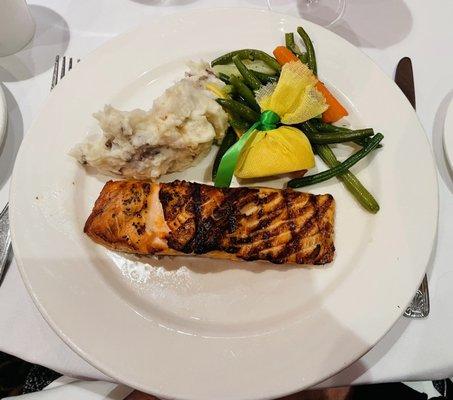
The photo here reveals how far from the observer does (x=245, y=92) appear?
8.20ft

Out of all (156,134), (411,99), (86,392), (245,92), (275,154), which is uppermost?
(411,99)

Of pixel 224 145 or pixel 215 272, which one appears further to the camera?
pixel 224 145

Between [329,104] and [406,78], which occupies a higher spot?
[406,78]

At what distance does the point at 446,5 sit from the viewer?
9.89ft

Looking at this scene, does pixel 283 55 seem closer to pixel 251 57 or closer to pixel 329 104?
pixel 251 57

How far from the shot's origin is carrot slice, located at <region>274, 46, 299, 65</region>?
257 cm

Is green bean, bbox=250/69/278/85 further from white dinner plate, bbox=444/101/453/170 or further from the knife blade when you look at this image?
white dinner plate, bbox=444/101/453/170

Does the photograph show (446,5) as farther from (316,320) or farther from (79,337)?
(79,337)

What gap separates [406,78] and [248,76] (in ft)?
3.23

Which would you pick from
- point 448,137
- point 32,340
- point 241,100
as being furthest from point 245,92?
point 32,340

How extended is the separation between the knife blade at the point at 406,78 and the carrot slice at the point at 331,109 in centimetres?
43

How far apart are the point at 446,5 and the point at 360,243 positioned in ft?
6.32

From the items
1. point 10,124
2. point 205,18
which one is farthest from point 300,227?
point 10,124

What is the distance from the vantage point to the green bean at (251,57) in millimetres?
2600
